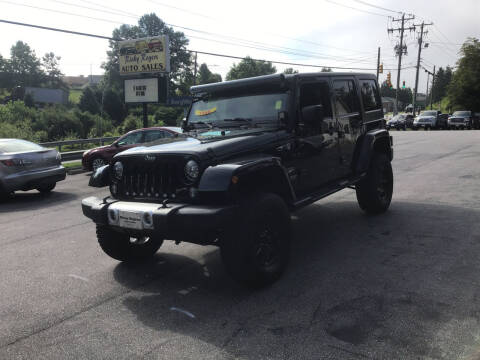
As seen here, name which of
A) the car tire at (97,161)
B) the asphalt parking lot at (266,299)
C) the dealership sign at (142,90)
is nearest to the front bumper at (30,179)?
the asphalt parking lot at (266,299)

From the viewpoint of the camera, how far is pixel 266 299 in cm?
376

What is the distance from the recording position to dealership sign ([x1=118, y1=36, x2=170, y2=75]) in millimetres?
25656

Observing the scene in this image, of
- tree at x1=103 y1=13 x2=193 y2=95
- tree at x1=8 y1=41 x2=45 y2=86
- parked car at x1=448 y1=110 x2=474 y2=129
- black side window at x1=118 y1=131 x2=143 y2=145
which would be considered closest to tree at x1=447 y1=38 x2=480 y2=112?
parked car at x1=448 y1=110 x2=474 y2=129

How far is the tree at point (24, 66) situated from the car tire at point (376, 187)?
11638cm

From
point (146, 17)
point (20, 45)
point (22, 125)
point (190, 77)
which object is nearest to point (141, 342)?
point (22, 125)

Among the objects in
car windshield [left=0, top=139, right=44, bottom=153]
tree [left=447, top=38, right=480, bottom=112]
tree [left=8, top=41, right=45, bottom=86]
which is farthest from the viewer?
tree [left=8, top=41, right=45, bottom=86]

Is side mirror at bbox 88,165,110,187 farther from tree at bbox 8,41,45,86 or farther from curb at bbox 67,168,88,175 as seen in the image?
tree at bbox 8,41,45,86

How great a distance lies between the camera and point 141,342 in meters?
3.12

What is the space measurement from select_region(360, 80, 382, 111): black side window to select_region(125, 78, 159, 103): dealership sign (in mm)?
18294

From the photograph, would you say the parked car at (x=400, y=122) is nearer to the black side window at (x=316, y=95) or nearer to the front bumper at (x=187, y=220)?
the black side window at (x=316, y=95)

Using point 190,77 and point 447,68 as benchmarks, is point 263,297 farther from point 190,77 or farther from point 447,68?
point 447,68

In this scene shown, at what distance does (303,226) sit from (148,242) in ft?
7.73

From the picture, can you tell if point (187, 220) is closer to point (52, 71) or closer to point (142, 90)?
point (142, 90)

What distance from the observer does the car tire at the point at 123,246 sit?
14.9 ft
